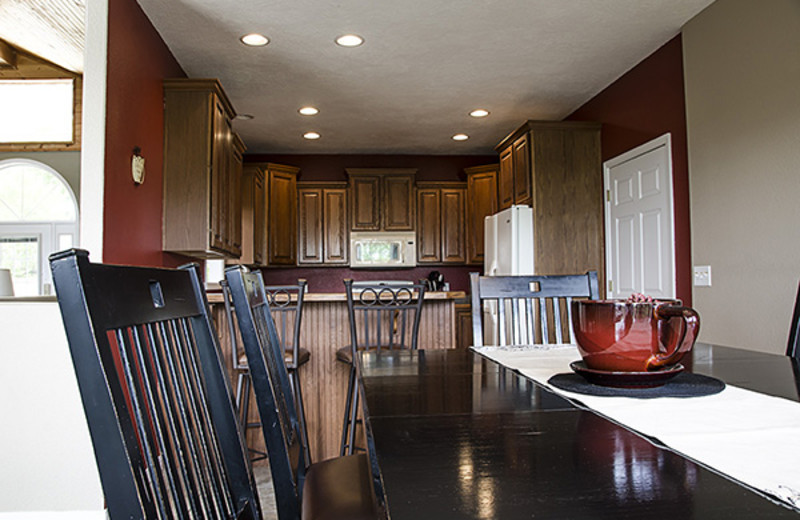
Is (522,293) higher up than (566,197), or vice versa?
(566,197)

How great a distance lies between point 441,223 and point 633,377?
18.1ft

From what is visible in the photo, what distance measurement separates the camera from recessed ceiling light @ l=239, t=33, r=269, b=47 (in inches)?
133

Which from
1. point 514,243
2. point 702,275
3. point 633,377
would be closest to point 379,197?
point 514,243

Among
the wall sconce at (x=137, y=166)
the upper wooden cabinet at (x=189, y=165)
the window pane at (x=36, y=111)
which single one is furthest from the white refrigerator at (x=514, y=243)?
the window pane at (x=36, y=111)

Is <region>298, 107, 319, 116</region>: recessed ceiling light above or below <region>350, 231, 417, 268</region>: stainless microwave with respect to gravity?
above

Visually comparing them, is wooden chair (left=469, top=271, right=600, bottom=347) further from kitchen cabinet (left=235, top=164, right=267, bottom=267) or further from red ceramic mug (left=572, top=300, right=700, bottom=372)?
kitchen cabinet (left=235, top=164, right=267, bottom=267)

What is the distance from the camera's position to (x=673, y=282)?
3.52 meters

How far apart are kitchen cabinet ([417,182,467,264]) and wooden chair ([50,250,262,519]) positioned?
5.57 meters

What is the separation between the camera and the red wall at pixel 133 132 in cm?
266

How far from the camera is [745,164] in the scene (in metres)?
2.84

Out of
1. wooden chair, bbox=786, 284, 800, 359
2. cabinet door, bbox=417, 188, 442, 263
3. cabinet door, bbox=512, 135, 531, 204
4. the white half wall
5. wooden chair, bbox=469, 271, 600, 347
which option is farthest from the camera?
cabinet door, bbox=417, 188, 442, 263

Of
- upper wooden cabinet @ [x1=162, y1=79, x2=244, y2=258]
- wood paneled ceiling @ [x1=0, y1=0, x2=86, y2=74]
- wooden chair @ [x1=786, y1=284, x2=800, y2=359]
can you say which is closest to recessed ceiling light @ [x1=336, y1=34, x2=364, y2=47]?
upper wooden cabinet @ [x1=162, y1=79, x2=244, y2=258]

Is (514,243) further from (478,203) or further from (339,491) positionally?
(339,491)

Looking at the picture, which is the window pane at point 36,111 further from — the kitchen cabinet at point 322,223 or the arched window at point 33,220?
the kitchen cabinet at point 322,223
